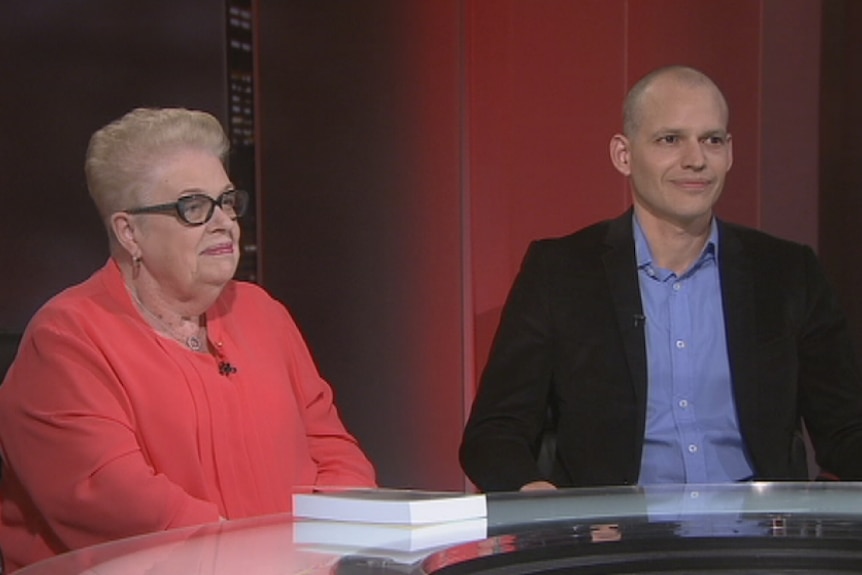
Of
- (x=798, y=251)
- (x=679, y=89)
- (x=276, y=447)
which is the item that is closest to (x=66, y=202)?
(x=276, y=447)

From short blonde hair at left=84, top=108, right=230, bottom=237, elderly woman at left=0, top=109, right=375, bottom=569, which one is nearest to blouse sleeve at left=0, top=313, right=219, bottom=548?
elderly woman at left=0, top=109, right=375, bottom=569

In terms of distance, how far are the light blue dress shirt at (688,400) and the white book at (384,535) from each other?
1274 mm

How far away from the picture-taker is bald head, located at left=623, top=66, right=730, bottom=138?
2.88 m

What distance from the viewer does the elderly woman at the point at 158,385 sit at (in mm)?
→ 2172

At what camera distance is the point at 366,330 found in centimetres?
411

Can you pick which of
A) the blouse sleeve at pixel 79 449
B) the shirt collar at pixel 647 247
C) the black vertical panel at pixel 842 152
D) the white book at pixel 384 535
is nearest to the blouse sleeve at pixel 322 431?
the blouse sleeve at pixel 79 449

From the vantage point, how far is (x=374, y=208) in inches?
159

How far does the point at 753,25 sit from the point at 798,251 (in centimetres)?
111

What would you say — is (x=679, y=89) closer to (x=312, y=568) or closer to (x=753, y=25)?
(x=753, y=25)

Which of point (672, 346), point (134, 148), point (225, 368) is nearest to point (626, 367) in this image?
point (672, 346)

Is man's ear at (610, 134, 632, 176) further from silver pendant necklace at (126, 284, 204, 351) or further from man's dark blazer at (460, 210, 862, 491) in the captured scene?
silver pendant necklace at (126, 284, 204, 351)

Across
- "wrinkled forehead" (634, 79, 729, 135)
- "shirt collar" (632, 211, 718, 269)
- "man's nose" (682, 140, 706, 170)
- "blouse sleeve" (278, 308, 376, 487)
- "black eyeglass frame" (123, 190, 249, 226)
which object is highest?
"wrinkled forehead" (634, 79, 729, 135)

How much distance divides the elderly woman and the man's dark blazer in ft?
1.38

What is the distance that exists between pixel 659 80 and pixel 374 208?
1.32m
